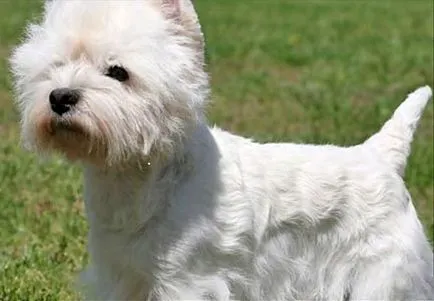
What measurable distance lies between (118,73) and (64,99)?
26 centimetres

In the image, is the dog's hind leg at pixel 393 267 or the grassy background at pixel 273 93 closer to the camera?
the dog's hind leg at pixel 393 267

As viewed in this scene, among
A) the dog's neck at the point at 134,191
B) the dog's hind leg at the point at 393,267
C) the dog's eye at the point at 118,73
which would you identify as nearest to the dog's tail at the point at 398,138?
the dog's hind leg at the point at 393,267

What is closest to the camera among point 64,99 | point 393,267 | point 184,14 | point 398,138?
point 64,99

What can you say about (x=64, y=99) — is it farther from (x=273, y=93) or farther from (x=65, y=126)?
(x=273, y=93)

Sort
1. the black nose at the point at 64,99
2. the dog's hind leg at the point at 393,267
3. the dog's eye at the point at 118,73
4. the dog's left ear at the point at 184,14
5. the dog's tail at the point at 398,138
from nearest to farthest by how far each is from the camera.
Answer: the black nose at the point at 64,99 < the dog's eye at the point at 118,73 < the dog's left ear at the point at 184,14 < the dog's hind leg at the point at 393,267 < the dog's tail at the point at 398,138

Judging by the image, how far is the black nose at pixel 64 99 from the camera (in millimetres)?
4336

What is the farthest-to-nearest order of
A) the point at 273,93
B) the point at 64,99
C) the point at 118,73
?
the point at 273,93, the point at 118,73, the point at 64,99

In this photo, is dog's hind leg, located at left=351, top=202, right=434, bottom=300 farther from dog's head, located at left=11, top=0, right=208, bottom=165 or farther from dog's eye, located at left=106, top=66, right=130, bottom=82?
dog's eye, located at left=106, top=66, right=130, bottom=82

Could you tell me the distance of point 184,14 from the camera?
466 centimetres

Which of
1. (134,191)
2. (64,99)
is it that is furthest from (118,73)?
(134,191)

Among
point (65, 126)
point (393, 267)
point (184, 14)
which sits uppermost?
point (184, 14)

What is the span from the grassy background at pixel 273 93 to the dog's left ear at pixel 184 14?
6.08 feet

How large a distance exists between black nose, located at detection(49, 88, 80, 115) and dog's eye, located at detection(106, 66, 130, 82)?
19cm

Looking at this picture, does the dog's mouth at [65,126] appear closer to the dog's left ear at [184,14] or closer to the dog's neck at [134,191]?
the dog's neck at [134,191]
